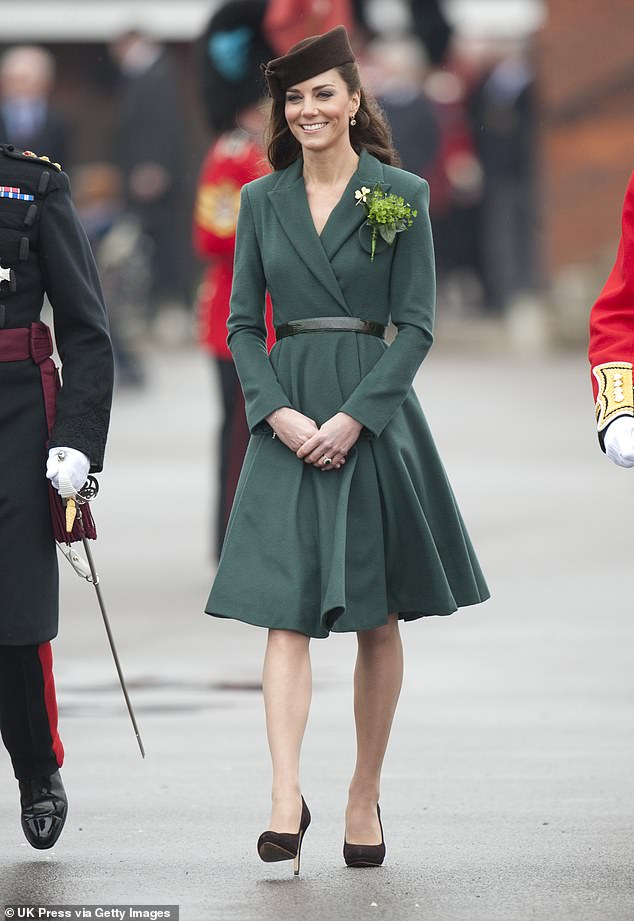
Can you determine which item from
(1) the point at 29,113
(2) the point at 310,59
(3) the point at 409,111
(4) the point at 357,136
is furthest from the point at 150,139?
(2) the point at 310,59

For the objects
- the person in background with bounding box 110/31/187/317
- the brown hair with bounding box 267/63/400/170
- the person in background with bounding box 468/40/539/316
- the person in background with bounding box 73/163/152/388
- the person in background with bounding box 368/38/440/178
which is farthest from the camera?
the person in background with bounding box 468/40/539/316

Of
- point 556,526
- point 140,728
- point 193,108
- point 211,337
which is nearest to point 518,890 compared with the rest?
point 140,728

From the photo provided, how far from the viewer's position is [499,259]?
2078cm

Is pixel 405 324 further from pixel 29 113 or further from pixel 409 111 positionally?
pixel 409 111

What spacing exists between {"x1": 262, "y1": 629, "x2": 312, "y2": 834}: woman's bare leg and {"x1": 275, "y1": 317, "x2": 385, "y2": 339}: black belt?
0.69m

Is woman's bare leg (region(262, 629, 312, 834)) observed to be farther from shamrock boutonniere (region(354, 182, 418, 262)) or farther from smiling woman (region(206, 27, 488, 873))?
shamrock boutonniere (region(354, 182, 418, 262))

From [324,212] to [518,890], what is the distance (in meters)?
1.58

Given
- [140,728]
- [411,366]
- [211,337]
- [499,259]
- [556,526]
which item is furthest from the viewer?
[499,259]

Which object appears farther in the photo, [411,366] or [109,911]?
[411,366]

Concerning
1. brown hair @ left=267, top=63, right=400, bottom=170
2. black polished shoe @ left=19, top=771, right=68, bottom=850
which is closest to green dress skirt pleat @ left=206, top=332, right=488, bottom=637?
brown hair @ left=267, top=63, right=400, bottom=170

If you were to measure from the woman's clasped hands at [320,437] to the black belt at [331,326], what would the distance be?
0.69ft

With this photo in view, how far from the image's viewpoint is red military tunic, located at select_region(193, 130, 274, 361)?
9289 mm

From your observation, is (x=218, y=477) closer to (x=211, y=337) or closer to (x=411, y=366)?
(x=211, y=337)

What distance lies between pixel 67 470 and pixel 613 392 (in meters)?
1.22
